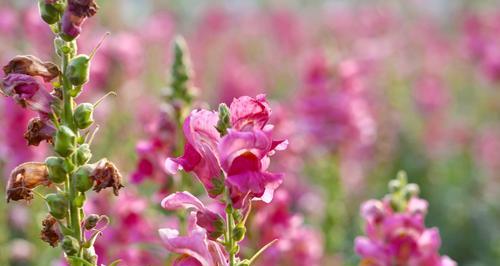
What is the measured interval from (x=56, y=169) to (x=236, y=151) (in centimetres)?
31

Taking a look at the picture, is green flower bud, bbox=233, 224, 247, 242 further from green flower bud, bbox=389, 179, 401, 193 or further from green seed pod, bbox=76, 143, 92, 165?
green flower bud, bbox=389, 179, 401, 193

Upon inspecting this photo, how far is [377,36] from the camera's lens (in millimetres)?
9398

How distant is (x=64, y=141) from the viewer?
148cm

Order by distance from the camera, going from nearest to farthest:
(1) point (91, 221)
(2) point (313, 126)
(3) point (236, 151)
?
1. (3) point (236, 151)
2. (1) point (91, 221)
3. (2) point (313, 126)

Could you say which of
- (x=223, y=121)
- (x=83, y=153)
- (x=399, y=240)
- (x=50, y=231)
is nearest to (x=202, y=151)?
(x=223, y=121)

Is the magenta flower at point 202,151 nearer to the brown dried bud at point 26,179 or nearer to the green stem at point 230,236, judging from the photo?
the green stem at point 230,236

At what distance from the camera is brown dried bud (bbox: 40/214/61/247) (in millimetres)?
1589

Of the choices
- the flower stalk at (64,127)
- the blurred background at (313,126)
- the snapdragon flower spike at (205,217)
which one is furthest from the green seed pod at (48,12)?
the blurred background at (313,126)

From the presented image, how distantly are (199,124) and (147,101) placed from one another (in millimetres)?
5476

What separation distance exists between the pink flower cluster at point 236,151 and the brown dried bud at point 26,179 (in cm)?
23

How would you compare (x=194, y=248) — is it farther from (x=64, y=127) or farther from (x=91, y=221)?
(x=64, y=127)

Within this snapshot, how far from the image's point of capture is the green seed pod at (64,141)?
58.3 inches

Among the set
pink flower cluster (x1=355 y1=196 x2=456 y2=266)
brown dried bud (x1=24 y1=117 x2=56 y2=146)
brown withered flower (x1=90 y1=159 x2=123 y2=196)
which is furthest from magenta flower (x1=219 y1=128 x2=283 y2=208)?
pink flower cluster (x1=355 y1=196 x2=456 y2=266)

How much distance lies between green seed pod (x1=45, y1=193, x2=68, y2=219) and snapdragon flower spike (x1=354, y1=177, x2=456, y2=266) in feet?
3.03
